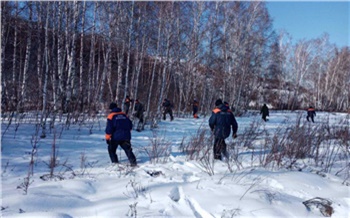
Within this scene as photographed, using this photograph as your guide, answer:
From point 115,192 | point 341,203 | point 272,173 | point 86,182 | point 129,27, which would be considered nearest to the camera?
point 341,203

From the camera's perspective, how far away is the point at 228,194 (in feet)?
12.0

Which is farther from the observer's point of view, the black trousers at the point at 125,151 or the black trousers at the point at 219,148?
the black trousers at the point at 219,148

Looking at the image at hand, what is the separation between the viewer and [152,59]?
634 inches

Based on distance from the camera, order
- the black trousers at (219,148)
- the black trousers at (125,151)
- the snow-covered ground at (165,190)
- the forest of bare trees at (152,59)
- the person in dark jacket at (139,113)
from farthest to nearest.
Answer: the person in dark jacket at (139,113), the forest of bare trees at (152,59), the black trousers at (219,148), the black trousers at (125,151), the snow-covered ground at (165,190)

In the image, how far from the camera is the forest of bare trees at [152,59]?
10070mm

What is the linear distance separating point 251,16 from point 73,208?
23543 millimetres

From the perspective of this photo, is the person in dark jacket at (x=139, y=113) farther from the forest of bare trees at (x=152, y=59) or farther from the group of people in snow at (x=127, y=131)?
the group of people in snow at (x=127, y=131)

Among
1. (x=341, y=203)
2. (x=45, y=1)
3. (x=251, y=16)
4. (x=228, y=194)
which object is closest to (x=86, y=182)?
(x=228, y=194)

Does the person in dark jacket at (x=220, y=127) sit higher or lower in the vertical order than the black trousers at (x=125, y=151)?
higher

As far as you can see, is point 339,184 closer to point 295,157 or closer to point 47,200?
point 295,157

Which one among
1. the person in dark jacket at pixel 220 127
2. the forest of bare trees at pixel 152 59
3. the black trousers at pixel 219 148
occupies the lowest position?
the black trousers at pixel 219 148

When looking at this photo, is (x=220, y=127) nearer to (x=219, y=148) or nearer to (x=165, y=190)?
(x=219, y=148)

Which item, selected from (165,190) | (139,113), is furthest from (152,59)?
(165,190)

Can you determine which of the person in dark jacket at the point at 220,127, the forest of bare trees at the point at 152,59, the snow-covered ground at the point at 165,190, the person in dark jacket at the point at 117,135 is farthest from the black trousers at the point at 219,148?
the forest of bare trees at the point at 152,59
